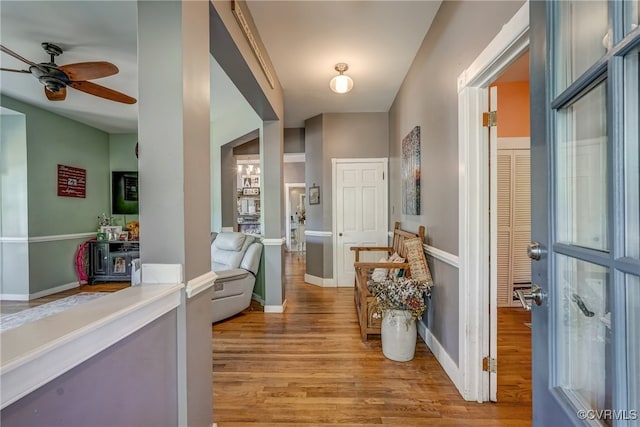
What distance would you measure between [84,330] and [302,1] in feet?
7.72

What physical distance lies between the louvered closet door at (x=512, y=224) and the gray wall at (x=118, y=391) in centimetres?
363

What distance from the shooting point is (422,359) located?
7.57 feet

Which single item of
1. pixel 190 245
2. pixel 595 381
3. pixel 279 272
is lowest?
pixel 279 272

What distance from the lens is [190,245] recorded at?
4.00ft

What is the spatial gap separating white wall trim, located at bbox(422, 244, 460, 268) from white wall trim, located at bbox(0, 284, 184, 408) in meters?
1.78

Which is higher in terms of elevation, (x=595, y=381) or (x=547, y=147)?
(x=547, y=147)

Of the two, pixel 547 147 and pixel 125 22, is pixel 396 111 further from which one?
pixel 547 147

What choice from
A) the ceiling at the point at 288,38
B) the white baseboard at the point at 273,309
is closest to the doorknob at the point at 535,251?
the ceiling at the point at 288,38

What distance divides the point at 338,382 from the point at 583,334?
1.60m

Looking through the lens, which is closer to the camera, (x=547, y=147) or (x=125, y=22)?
(x=547, y=147)

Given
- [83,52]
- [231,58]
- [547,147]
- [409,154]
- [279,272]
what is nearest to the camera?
[547,147]

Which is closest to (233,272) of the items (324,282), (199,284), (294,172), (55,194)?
(324,282)

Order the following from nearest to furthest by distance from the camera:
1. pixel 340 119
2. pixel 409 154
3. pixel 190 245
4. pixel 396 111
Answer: pixel 190 245, pixel 409 154, pixel 396 111, pixel 340 119

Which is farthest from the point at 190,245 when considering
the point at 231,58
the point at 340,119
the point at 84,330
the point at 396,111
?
the point at 340,119
